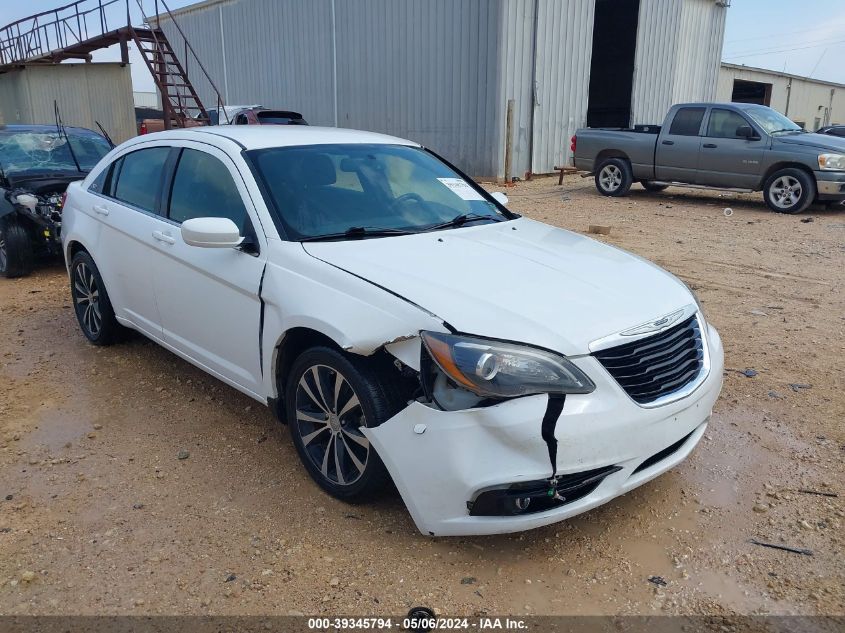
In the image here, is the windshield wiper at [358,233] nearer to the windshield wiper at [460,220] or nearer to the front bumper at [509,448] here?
the windshield wiper at [460,220]

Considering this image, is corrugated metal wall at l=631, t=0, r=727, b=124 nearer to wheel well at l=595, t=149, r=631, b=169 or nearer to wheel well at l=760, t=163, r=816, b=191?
wheel well at l=595, t=149, r=631, b=169

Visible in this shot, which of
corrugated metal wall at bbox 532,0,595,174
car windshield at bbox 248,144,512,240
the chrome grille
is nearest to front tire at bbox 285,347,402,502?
car windshield at bbox 248,144,512,240

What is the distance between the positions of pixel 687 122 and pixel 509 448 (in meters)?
11.4

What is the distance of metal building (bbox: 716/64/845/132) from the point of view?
29641 mm

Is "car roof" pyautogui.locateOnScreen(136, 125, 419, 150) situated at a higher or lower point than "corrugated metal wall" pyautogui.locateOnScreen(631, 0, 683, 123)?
lower

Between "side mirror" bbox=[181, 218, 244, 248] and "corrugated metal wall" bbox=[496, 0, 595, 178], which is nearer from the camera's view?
"side mirror" bbox=[181, 218, 244, 248]

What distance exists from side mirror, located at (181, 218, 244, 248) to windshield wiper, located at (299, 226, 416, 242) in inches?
13.2

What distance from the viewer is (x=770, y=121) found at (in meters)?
11.7

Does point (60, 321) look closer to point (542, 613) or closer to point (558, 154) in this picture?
point (542, 613)

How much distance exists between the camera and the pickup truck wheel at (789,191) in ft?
35.9

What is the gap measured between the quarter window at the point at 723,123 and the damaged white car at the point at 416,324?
9011mm

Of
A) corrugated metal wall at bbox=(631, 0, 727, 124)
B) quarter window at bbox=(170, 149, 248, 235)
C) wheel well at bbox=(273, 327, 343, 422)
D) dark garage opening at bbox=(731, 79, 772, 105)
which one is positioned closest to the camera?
wheel well at bbox=(273, 327, 343, 422)

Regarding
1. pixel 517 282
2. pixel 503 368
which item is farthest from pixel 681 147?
pixel 503 368

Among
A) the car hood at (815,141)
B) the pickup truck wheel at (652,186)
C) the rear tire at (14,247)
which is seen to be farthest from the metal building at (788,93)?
the rear tire at (14,247)
